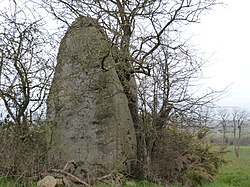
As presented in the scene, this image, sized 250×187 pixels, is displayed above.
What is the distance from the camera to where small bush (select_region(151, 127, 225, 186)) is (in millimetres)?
10516

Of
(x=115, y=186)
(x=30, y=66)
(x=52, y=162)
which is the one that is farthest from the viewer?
(x=30, y=66)

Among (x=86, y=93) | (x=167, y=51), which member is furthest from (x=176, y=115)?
(x=86, y=93)

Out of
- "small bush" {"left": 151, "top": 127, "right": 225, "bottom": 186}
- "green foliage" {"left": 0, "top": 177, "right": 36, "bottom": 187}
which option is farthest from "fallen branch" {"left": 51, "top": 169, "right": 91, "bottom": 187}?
"small bush" {"left": 151, "top": 127, "right": 225, "bottom": 186}

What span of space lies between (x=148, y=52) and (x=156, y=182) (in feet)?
10.0

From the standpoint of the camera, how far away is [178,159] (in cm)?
1068

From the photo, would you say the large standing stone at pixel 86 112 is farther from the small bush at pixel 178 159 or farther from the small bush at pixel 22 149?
the small bush at pixel 178 159

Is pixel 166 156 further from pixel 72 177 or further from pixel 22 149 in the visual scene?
pixel 22 149

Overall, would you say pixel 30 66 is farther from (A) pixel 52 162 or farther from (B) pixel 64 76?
Answer: (A) pixel 52 162

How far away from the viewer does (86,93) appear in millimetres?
10484

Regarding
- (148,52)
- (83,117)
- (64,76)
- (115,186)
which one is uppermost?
(148,52)

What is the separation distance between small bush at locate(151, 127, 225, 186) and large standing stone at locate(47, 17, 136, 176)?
0.70 meters

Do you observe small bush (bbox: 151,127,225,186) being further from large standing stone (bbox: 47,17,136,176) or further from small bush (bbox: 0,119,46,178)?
small bush (bbox: 0,119,46,178)

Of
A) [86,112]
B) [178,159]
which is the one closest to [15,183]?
[86,112]

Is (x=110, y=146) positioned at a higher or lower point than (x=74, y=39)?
lower
